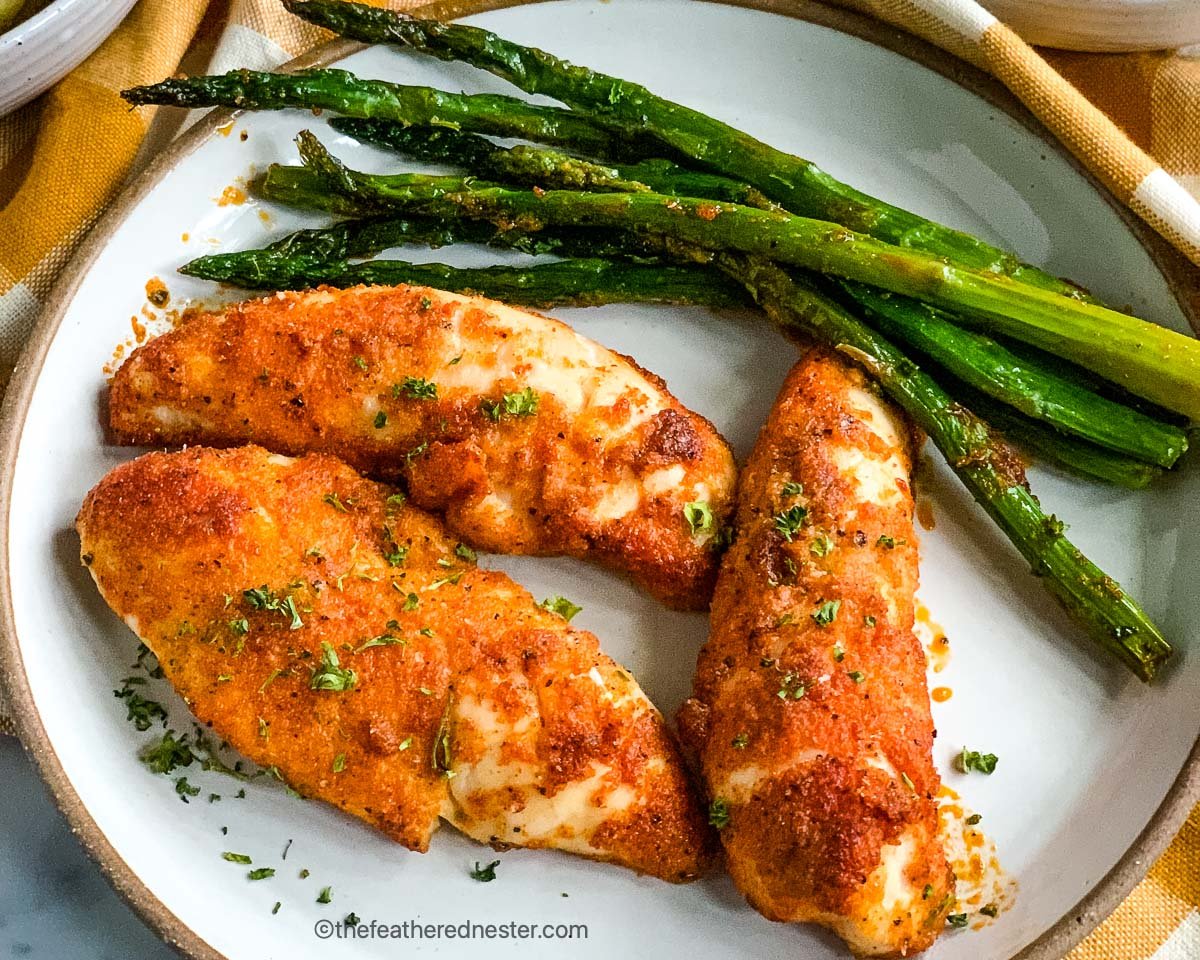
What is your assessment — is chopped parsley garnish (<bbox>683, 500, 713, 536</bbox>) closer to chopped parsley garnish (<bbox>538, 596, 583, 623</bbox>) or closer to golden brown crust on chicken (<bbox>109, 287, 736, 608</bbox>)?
golden brown crust on chicken (<bbox>109, 287, 736, 608</bbox>)

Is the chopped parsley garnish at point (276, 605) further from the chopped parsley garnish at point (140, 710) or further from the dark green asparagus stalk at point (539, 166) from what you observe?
the dark green asparagus stalk at point (539, 166)

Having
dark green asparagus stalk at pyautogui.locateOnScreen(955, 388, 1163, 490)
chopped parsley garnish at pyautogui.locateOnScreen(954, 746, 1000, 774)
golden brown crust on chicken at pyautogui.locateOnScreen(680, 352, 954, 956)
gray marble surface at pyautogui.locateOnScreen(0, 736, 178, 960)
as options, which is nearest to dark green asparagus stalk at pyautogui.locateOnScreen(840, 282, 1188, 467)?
dark green asparagus stalk at pyautogui.locateOnScreen(955, 388, 1163, 490)

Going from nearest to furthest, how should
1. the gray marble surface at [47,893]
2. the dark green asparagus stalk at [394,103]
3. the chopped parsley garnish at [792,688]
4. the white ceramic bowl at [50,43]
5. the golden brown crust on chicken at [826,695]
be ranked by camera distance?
the golden brown crust on chicken at [826,695] < the chopped parsley garnish at [792,688] < the white ceramic bowl at [50,43] < the gray marble surface at [47,893] < the dark green asparagus stalk at [394,103]

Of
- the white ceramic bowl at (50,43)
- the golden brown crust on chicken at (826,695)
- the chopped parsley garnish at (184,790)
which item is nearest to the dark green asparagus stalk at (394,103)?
the white ceramic bowl at (50,43)

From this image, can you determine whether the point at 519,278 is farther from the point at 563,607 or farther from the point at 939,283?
the point at 939,283

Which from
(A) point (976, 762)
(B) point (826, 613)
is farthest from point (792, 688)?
(A) point (976, 762)

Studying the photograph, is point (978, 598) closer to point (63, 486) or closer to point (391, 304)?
point (391, 304)
